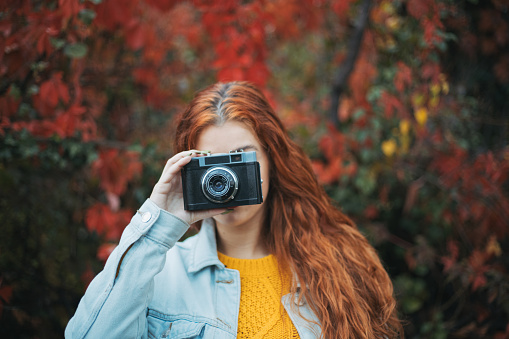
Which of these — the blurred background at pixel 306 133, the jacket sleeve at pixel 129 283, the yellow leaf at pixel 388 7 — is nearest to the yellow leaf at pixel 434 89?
the blurred background at pixel 306 133

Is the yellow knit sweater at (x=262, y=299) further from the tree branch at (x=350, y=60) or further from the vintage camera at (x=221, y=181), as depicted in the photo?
the tree branch at (x=350, y=60)

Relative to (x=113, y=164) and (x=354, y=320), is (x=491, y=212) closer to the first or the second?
(x=354, y=320)

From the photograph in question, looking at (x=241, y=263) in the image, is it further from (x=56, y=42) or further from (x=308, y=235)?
(x=56, y=42)

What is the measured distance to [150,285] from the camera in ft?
5.14

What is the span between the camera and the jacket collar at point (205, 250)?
1798mm

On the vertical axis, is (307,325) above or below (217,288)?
below

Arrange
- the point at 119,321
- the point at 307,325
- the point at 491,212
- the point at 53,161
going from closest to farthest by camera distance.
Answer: the point at 119,321 < the point at 307,325 < the point at 53,161 < the point at 491,212

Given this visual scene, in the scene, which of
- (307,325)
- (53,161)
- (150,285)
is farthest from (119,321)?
(53,161)

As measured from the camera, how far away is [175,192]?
176 cm

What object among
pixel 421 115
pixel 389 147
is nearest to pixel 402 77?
pixel 421 115

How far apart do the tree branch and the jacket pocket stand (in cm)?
268

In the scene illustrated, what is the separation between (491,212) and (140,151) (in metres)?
2.74

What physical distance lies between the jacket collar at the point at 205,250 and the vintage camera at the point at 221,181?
282mm

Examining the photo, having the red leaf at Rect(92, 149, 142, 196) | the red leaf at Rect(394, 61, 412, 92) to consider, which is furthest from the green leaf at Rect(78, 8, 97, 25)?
the red leaf at Rect(394, 61, 412, 92)
